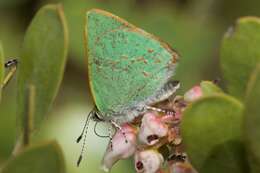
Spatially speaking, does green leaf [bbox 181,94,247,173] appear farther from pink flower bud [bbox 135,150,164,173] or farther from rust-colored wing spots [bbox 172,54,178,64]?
rust-colored wing spots [bbox 172,54,178,64]

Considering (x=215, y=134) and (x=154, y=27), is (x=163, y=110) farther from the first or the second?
(x=154, y=27)

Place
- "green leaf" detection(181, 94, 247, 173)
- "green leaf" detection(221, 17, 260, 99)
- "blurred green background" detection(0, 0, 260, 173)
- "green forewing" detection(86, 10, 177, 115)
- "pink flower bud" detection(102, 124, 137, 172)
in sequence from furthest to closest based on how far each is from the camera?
1. "blurred green background" detection(0, 0, 260, 173)
2. "green forewing" detection(86, 10, 177, 115)
3. "pink flower bud" detection(102, 124, 137, 172)
4. "green leaf" detection(221, 17, 260, 99)
5. "green leaf" detection(181, 94, 247, 173)

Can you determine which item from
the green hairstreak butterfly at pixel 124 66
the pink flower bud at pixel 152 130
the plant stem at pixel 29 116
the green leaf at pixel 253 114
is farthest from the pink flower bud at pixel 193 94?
the plant stem at pixel 29 116

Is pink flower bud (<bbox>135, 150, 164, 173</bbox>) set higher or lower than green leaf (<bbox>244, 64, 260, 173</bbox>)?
lower

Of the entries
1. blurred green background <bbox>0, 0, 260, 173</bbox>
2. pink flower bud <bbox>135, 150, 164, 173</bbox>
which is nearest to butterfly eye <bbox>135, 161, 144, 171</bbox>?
pink flower bud <bbox>135, 150, 164, 173</bbox>

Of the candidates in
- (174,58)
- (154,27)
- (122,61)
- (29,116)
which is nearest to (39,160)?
(29,116)

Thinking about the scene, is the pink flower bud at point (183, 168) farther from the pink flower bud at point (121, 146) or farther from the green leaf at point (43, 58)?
the green leaf at point (43, 58)
